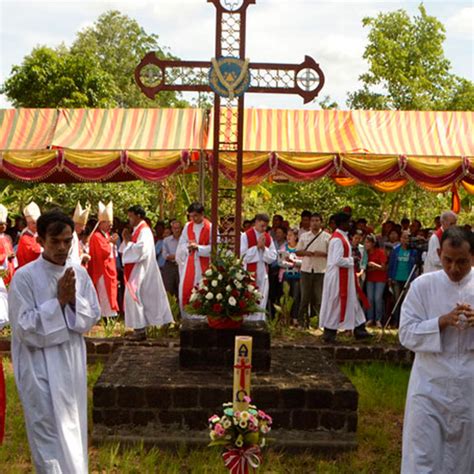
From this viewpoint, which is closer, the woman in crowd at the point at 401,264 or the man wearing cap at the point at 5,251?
the man wearing cap at the point at 5,251

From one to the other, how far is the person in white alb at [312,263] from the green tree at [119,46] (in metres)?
26.4

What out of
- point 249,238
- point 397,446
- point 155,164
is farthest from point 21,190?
point 397,446

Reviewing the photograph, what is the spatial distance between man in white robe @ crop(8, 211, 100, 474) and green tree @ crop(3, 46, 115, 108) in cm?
2123

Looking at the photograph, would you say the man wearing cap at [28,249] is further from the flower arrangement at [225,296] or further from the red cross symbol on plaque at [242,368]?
Answer: the red cross symbol on plaque at [242,368]

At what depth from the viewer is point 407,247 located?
11.0m

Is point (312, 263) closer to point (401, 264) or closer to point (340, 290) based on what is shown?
point (340, 290)

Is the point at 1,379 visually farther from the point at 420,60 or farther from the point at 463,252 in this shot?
the point at 420,60

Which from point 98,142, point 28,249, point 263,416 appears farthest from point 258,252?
point 263,416

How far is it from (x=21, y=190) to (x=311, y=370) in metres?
16.1

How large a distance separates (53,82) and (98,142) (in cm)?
1275

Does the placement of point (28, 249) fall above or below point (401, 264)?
above

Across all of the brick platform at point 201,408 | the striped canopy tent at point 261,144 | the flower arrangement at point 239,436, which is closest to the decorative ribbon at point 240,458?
the flower arrangement at point 239,436

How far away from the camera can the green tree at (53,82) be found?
25.0m

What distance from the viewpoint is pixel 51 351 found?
427cm
